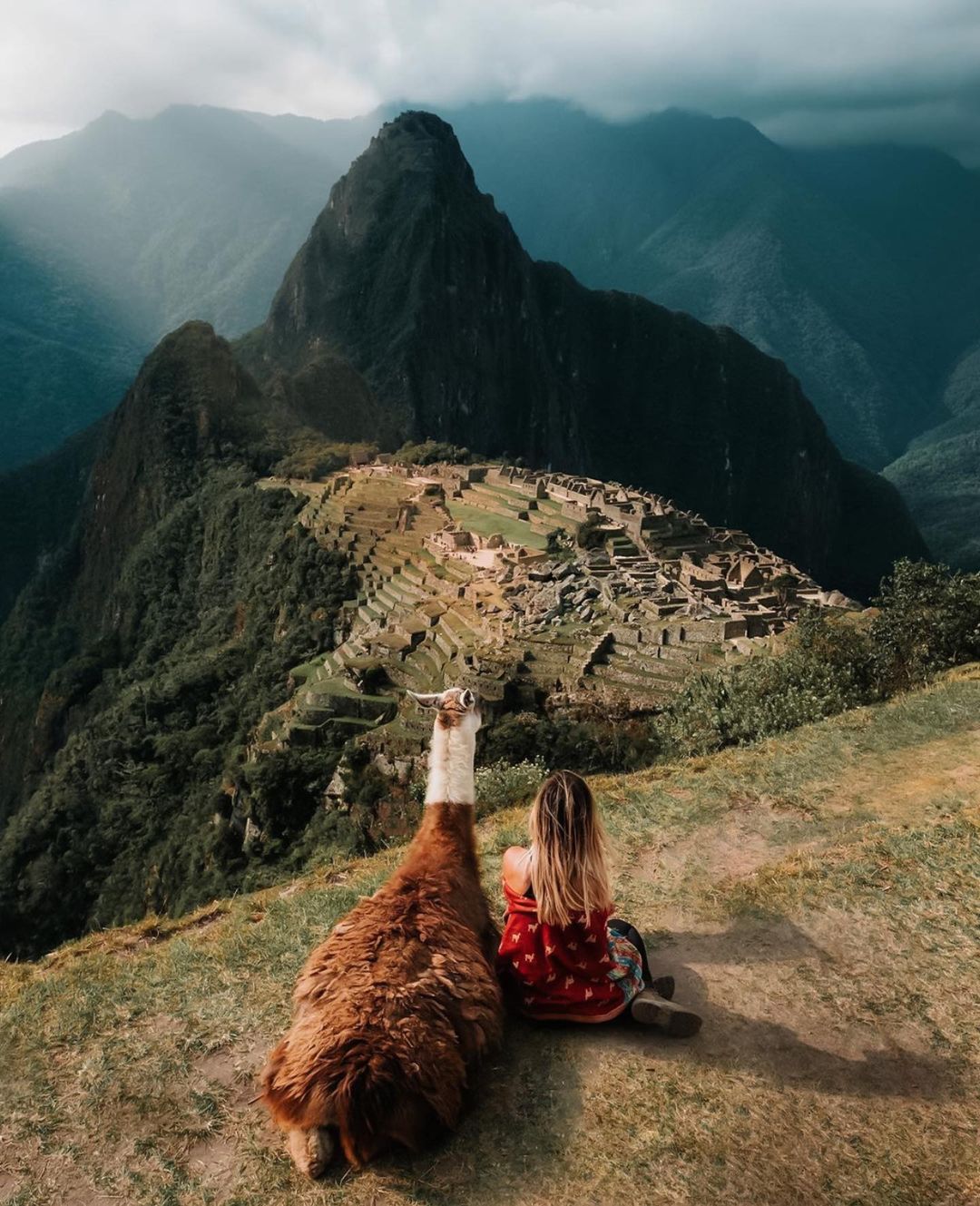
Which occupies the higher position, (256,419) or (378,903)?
(256,419)

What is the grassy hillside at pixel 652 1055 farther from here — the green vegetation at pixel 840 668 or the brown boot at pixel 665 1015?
the green vegetation at pixel 840 668

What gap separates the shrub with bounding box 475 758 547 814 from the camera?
827 cm

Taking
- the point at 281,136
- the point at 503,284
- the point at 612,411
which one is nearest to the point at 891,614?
the point at 503,284

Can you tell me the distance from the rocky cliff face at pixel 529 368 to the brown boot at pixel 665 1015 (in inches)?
2609

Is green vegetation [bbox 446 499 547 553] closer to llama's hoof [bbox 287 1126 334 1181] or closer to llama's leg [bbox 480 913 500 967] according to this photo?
llama's leg [bbox 480 913 500 967]

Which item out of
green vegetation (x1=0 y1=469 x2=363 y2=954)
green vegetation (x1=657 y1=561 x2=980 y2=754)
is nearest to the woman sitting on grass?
green vegetation (x1=657 y1=561 x2=980 y2=754)

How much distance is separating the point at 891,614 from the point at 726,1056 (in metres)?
8.98

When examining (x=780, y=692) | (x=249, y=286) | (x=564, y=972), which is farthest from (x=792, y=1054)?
(x=249, y=286)

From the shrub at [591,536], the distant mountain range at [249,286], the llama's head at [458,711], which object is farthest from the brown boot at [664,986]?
the distant mountain range at [249,286]

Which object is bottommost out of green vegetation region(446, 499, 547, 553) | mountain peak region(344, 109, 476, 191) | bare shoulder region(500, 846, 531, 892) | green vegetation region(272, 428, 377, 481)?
bare shoulder region(500, 846, 531, 892)

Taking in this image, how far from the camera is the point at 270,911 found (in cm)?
557

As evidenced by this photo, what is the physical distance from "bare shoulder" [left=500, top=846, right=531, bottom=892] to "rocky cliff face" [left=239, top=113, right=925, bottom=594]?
65766 mm

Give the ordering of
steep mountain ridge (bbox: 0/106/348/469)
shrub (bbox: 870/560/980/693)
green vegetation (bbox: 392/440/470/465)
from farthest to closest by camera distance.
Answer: steep mountain ridge (bbox: 0/106/348/469), green vegetation (bbox: 392/440/470/465), shrub (bbox: 870/560/980/693)

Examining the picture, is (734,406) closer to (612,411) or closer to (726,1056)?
(612,411)
